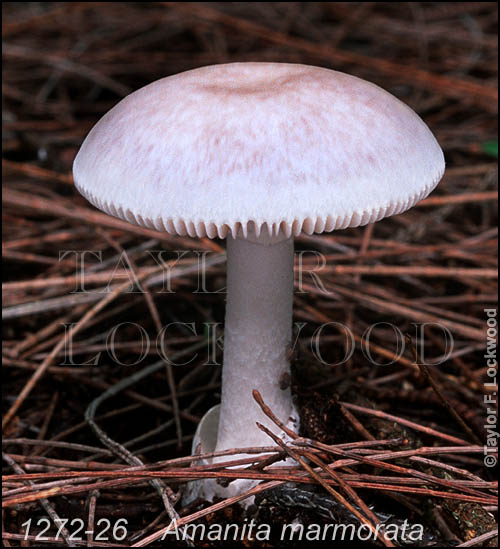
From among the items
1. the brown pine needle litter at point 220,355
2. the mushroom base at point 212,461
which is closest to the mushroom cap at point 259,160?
the brown pine needle litter at point 220,355

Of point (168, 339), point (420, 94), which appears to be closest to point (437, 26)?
point (420, 94)

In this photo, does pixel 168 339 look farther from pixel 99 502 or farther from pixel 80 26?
pixel 80 26

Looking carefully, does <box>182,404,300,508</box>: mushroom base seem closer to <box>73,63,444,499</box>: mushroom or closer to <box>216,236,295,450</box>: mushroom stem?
<box>216,236,295,450</box>: mushroom stem

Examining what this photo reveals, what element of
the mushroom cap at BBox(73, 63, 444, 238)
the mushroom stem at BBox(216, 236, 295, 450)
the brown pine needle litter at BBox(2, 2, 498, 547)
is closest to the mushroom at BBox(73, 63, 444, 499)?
the mushroom cap at BBox(73, 63, 444, 238)

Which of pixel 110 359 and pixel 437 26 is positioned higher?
pixel 437 26

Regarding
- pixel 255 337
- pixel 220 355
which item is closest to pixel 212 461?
pixel 255 337
